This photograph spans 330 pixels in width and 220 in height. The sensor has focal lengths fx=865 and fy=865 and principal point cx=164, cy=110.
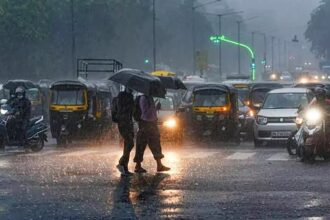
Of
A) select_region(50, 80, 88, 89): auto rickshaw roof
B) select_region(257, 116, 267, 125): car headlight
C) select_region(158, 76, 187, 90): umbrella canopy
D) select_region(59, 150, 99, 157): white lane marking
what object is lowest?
select_region(59, 150, 99, 157): white lane marking

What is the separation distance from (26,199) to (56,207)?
976 mm

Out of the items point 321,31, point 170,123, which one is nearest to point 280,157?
point 170,123

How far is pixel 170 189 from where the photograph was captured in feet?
45.0

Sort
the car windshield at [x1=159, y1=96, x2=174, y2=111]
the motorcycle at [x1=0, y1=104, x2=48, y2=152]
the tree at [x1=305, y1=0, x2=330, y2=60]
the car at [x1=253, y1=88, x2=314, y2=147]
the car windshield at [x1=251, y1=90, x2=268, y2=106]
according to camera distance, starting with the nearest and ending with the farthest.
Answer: the motorcycle at [x1=0, y1=104, x2=48, y2=152] < the car at [x1=253, y1=88, x2=314, y2=147] < the car windshield at [x1=159, y1=96, x2=174, y2=111] < the car windshield at [x1=251, y1=90, x2=268, y2=106] < the tree at [x1=305, y1=0, x2=330, y2=60]

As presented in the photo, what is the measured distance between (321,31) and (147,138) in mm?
141348

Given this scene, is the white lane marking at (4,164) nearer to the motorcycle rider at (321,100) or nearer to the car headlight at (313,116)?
the car headlight at (313,116)

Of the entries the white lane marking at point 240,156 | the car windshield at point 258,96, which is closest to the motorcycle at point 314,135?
the white lane marking at point 240,156

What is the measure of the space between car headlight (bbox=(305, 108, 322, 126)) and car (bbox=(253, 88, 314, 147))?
5.60 metres

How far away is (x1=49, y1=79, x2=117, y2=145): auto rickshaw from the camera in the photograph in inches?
1072

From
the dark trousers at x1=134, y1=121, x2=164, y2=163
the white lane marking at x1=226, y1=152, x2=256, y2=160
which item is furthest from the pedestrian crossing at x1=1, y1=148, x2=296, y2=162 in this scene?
the dark trousers at x1=134, y1=121, x2=164, y2=163

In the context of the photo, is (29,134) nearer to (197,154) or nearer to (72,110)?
(72,110)

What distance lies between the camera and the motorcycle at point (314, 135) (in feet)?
61.3

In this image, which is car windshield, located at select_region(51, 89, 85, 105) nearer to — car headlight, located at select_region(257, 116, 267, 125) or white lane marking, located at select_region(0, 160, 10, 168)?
car headlight, located at select_region(257, 116, 267, 125)

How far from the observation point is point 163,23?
134 meters
